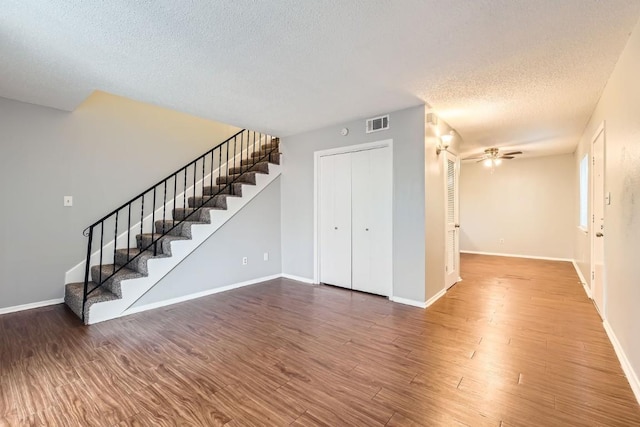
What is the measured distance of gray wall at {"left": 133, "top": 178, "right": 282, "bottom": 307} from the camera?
153 inches

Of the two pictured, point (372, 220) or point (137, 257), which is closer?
point (137, 257)

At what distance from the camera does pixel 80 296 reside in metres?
3.29

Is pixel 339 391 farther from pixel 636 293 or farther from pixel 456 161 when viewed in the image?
pixel 456 161

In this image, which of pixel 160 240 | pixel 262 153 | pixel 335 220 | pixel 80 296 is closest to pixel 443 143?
pixel 335 220

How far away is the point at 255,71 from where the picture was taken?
107 inches

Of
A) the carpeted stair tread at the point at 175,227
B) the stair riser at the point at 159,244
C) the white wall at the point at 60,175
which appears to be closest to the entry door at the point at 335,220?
the carpeted stair tread at the point at 175,227

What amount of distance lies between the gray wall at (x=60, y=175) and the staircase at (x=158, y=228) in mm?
232

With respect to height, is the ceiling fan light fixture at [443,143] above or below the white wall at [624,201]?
above

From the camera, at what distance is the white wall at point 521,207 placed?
6.84 m

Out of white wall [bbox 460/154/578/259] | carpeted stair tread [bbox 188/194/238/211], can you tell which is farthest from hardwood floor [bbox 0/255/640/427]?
white wall [bbox 460/154/578/259]

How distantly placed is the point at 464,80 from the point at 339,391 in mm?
2982

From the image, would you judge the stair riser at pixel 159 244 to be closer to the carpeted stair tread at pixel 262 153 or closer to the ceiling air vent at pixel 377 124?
the carpeted stair tread at pixel 262 153

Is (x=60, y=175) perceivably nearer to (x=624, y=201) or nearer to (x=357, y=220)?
(x=357, y=220)

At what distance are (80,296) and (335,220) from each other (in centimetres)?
330
